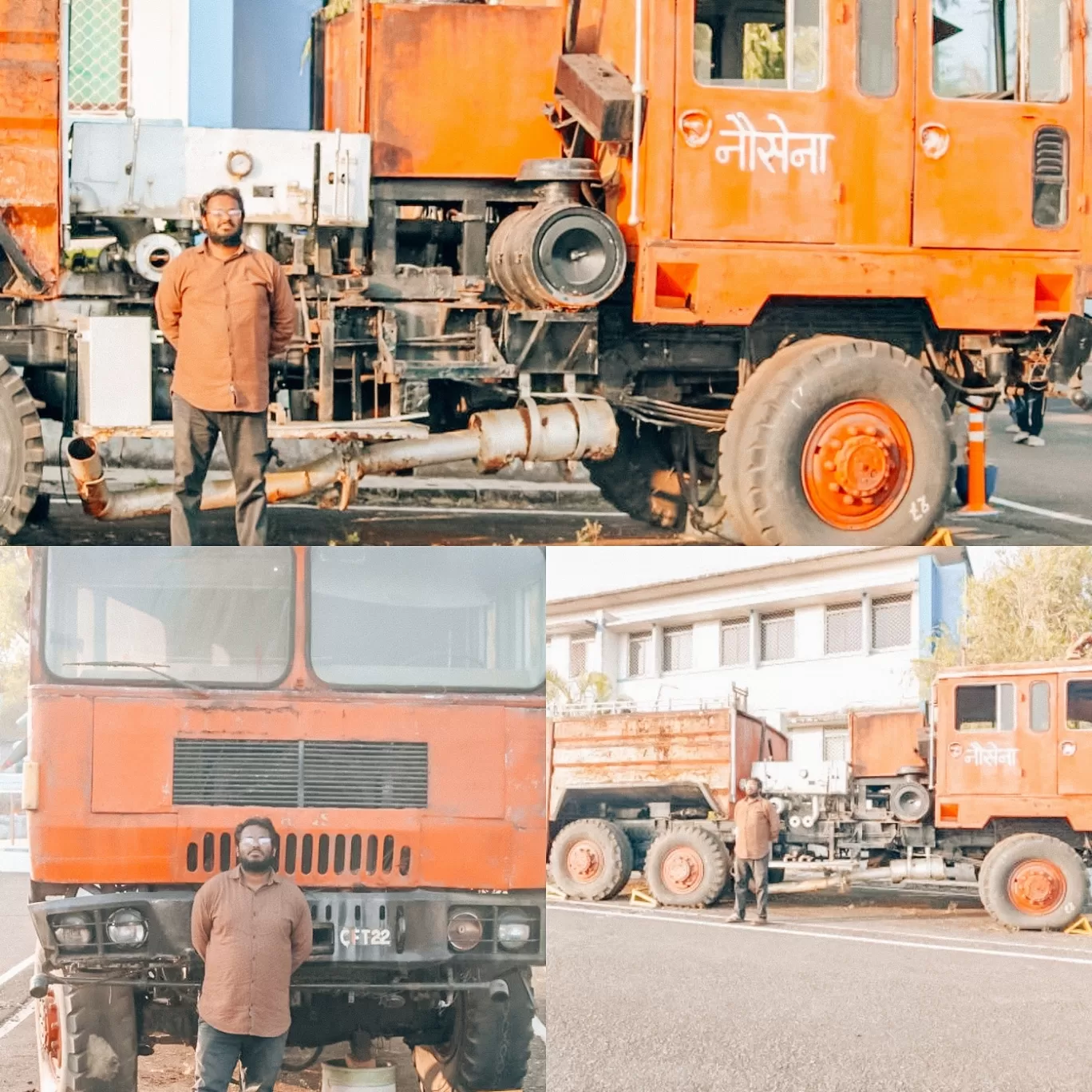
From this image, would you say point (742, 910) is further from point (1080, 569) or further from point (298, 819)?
point (298, 819)

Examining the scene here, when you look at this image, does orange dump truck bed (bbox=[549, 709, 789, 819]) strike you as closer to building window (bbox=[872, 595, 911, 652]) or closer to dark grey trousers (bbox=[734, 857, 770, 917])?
dark grey trousers (bbox=[734, 857, 770, 917])

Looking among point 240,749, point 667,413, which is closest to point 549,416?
point 667,413

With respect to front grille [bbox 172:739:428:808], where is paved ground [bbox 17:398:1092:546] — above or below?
above

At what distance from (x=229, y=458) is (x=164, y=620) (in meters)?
1.43

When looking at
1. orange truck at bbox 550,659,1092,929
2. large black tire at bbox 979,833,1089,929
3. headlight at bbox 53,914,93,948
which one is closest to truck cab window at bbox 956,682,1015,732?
orange truck at bbox 550,659,1092,929

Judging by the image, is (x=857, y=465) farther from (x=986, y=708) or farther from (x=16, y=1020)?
(x=16, y=1020)

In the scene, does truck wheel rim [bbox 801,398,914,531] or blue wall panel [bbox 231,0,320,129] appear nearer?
truck wheel rim [bbox 801,398,914,531]

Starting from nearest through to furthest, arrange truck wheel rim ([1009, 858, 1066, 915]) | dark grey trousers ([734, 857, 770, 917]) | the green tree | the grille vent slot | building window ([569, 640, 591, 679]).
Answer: building window ([569, 640, 591, 679]) → the green tree → dark grey trousers ([734, 857, 770, 917]) → the grille vent slot → truck wheel rim ([1009, 858, 1066, 915])

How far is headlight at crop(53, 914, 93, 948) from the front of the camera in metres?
Answer: 5.38

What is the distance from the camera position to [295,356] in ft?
26.6

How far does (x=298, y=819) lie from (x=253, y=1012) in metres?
0.57

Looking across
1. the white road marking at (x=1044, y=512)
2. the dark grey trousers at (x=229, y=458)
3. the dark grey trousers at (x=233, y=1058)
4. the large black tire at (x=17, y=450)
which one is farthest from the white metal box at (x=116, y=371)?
the white road marking at (x=1044, y=512)

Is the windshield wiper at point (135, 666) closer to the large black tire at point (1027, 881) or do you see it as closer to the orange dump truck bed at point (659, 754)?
the orange dump truck bed at point (659, 754)

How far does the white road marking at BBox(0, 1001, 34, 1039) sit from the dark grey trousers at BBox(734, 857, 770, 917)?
267cm
